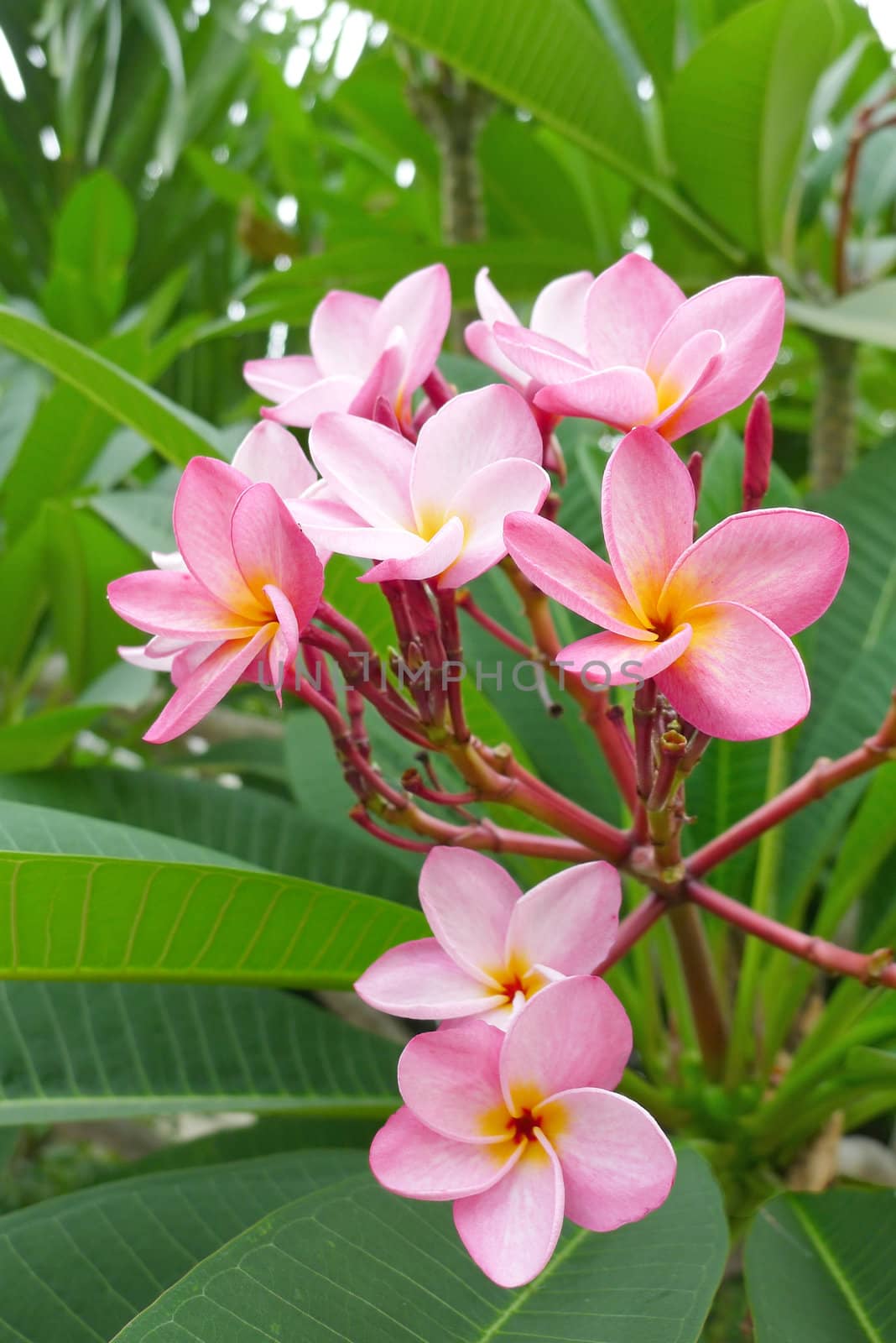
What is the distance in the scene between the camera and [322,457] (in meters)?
0.50

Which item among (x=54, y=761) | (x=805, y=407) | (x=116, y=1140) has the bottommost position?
(x=116, y=1140)

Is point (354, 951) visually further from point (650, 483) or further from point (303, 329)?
point (303, 329)

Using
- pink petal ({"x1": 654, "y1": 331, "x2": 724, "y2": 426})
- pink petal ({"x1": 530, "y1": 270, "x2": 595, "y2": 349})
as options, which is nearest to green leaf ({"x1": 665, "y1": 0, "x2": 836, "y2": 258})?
pink petal ({"x1": 530, "y1": 270, "x2": 595, "y2": 349})

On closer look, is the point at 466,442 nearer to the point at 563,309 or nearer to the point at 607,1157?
the point at 563,309

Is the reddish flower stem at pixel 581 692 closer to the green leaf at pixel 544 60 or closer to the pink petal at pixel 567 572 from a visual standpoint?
the pink petal at pixel 567 572

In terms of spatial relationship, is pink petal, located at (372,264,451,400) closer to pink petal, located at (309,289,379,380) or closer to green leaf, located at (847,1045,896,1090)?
pink petal, located at (309,289,379,380)

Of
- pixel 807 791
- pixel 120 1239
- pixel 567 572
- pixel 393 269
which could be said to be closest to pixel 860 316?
pixel 393 269

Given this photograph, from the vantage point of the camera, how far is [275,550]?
466mm

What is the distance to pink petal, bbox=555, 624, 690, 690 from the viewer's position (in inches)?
16.5

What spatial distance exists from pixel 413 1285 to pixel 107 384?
0.54 metres

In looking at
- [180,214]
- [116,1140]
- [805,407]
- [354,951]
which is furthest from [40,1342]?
[180,214]

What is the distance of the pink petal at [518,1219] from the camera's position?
43 centimetres

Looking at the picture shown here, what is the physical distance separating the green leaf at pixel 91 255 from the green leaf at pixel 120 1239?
146 cm

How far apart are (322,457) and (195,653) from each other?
11 cm
